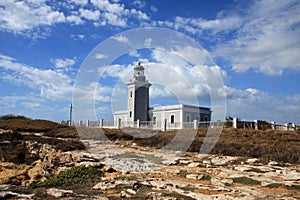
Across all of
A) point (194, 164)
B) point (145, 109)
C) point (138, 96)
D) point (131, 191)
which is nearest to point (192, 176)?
point (194, 164)

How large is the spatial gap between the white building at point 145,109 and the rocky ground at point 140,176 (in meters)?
17.1

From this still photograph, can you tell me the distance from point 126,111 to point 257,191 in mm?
28418

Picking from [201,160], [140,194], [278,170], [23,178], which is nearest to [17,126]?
[23,178]

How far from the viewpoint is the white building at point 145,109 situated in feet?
101

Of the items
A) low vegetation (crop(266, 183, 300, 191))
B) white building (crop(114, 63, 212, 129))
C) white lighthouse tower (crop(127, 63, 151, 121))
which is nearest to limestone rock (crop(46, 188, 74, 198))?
low vegetation (crop(266, 183, 300, 191))

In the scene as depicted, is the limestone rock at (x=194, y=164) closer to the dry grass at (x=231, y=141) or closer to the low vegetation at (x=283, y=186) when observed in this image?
the dry grass at (x=231, y=141)

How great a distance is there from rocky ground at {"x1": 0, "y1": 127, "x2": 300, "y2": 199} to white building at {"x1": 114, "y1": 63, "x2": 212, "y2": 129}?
1709 centimetres

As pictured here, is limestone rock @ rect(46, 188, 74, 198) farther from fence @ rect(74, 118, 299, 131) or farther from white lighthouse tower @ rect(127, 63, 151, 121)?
white lighthouse tower @ rect(127, 63, 151, 121)

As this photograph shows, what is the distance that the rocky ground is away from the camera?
6930 millimetres

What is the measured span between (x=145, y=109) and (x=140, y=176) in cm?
2530

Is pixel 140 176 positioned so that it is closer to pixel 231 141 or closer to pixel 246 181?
pixel 246 181

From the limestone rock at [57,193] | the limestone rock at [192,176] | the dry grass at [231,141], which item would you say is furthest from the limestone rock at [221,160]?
the limestone rock at [57,193]

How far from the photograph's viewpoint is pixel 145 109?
34.2 metres

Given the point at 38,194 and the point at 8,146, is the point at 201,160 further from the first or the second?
the point at 8,146
